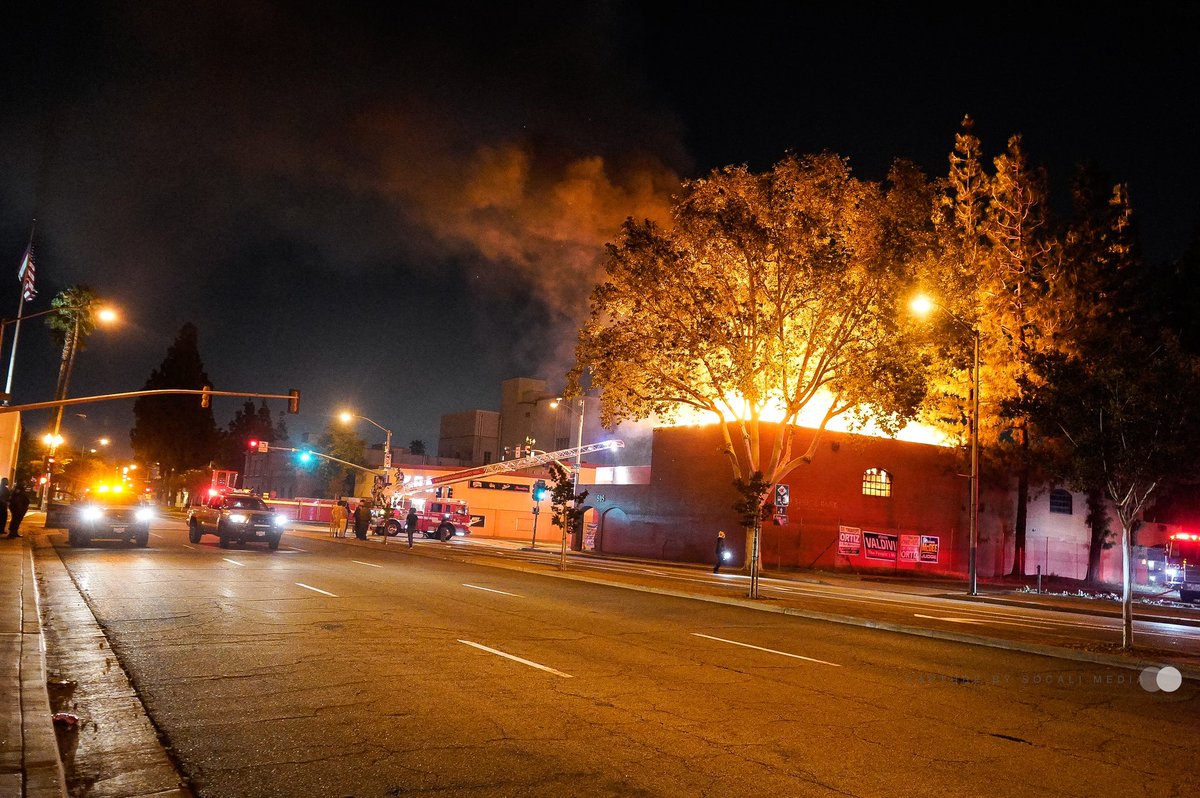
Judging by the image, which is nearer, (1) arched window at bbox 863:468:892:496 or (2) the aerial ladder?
(1) arched window at bbox 863:468:892:496

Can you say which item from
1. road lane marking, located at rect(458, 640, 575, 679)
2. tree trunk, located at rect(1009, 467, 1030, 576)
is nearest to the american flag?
road lane marking, located at rect(458, 640, 575, 679)

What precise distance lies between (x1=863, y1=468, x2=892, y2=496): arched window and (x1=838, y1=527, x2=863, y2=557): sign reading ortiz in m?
2.23

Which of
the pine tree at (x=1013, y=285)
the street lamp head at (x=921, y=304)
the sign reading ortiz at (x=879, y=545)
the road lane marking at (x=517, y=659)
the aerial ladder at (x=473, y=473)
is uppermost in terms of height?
the pine tree at (x=1013, y=285)

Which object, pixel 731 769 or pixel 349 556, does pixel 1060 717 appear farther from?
pixel 349 556

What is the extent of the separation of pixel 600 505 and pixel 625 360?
20.2 metres

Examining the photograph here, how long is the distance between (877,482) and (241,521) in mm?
→ 30215

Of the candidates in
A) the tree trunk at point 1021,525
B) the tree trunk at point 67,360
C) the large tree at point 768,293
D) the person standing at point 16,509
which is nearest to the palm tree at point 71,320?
the tree trunk at point 67,360

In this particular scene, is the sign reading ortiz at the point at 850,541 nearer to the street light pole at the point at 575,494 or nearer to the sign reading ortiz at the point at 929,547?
the sign reading ortiz at the point at 929,547

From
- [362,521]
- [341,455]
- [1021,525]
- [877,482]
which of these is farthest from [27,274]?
[341,455]

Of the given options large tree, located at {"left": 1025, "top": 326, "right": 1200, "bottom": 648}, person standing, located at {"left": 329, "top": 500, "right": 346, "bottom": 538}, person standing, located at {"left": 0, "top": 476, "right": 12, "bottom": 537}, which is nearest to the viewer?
large tree, located at {"left": 1025, "top": 326, "right": 1200, "bottom": 648}

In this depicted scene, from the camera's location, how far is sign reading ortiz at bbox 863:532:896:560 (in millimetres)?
41812

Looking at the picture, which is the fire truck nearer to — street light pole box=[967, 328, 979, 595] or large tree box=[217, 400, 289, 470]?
street light pole box=[967, 328, 979, 595]

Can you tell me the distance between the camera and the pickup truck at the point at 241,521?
28859 millimetres

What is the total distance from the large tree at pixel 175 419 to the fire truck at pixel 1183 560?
8107 cm
